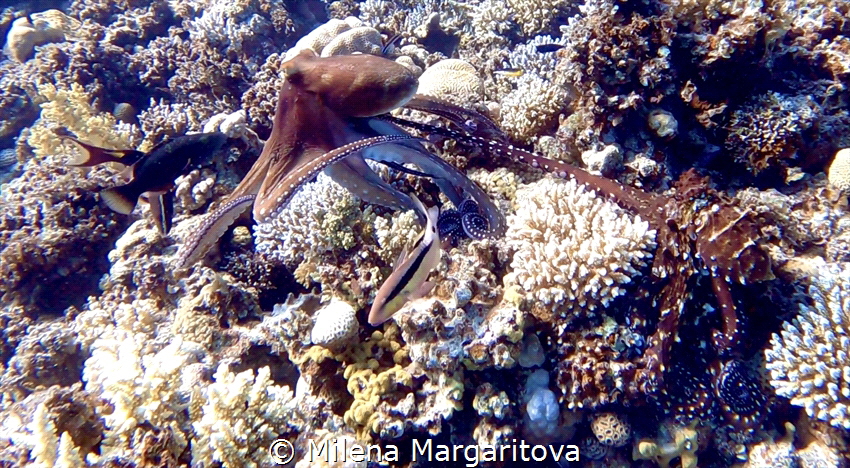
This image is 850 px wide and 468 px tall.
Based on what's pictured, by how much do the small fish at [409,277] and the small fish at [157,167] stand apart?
2115 millimetres

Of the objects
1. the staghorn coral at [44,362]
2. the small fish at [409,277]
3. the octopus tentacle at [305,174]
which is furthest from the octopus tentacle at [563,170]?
the staghorn coral at [44,362]

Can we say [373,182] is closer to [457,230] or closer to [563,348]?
[457,230]

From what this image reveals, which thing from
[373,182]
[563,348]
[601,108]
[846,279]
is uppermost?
[601,108]

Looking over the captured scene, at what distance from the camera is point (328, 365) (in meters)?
3.30

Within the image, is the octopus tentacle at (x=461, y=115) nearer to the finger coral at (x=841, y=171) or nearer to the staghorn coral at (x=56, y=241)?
the finger coral at (x=841, y=171)

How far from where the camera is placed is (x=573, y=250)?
313cm

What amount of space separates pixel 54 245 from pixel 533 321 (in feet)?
17.6

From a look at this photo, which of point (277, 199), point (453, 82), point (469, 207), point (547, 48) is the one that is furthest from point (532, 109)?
point (277, 199)

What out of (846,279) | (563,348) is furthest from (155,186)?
(846,279)

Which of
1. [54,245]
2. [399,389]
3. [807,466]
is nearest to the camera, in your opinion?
[807,466]

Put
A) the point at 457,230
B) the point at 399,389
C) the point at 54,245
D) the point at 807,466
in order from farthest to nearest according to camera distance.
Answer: the point at 54,245
the point at 457,230
the point at 399,389
the point at 807,466

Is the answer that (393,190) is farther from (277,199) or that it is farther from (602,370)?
(602,370)

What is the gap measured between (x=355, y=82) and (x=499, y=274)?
1.82m

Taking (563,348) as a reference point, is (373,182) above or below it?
above
